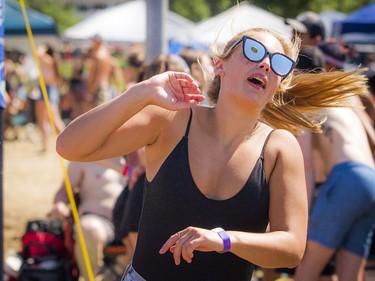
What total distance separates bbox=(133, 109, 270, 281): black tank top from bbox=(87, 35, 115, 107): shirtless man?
10509mm

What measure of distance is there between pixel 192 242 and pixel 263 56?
27.8 inches

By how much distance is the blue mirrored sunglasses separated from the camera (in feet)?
8.04

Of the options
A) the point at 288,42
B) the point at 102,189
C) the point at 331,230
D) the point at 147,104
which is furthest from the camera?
the point at 102,189

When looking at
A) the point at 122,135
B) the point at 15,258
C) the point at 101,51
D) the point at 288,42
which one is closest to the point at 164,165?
the point at 122,135

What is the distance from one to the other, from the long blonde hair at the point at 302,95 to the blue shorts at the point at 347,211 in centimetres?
126

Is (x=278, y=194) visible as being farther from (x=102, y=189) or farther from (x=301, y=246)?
(x=102, y=189)

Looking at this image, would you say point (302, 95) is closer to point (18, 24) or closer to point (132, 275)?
point (132, 275)

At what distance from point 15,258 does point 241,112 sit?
3.55 m

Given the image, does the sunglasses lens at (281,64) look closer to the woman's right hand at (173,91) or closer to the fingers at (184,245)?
the woman's right hand at (173,91)

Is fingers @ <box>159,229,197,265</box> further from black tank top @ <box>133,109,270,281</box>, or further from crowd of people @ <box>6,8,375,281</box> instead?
black tank top @ <box>133,109,270,281</box>

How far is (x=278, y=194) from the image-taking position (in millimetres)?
2449

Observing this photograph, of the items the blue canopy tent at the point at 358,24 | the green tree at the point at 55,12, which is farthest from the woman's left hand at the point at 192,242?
the green tree at the point at 55,12

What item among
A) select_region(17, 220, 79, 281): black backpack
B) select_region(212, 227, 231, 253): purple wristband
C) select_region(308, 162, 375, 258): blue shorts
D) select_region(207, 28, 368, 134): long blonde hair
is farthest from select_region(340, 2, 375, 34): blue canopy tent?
select_region(212, 227, 231, 253): purple wristband

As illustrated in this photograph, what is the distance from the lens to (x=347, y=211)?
162 inches
